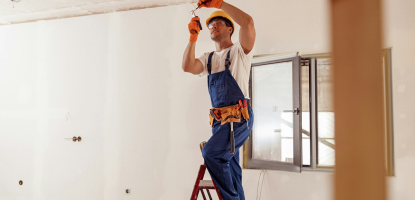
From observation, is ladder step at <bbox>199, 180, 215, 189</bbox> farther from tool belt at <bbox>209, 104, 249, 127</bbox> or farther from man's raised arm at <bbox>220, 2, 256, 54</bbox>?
man's raised arm at <bbox>220, 2, 256, 54</bbox>

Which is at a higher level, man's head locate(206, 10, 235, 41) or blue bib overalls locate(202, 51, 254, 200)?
man's head locate(206, 10, 235, 41)

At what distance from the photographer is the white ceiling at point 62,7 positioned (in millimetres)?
3438

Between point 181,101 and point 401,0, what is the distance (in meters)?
2.29

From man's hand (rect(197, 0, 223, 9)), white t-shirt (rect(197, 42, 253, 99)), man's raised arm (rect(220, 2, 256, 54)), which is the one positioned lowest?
white t-shirt (rect(197, 42, 253, 99))

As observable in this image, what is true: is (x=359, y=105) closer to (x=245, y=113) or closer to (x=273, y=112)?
(x=245, y=113)

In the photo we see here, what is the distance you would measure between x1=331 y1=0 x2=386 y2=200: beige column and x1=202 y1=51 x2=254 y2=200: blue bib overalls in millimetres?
1318

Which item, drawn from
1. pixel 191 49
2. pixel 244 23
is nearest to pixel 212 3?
pixel 244 23

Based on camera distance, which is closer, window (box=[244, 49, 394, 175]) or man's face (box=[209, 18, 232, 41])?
man's face (box=[209, 18, 232, 41])

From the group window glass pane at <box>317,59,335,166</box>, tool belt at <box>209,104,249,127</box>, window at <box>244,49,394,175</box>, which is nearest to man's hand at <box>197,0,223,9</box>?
tool belt at <box>209,104,249,127</box>

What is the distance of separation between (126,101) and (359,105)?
10.7 feet

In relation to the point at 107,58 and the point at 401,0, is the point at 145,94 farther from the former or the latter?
the point at 401,0

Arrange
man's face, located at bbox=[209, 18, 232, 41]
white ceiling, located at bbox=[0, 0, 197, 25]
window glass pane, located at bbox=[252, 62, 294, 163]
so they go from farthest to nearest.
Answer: white ceiling, located at bbox=[0, 0, 197, 25] < window glass pane, located at bbox=[252, 62, 294, 163] < man's face, located at bbox=[209, 18, 232, 41]

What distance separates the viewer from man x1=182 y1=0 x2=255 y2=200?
5.30 ft

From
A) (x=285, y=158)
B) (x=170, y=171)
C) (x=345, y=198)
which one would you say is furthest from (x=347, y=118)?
(x=170, y=171)
